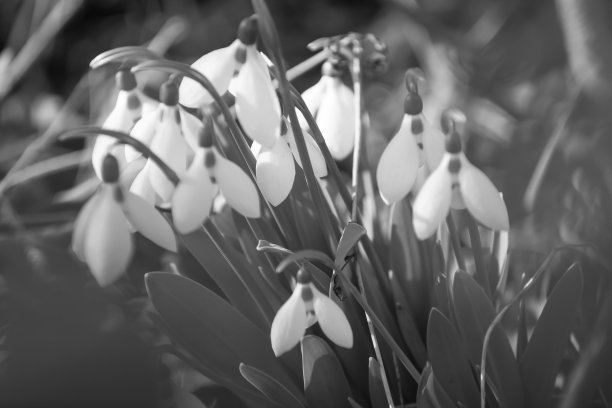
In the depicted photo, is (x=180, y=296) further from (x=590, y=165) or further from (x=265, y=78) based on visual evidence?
(x=590, y=165)

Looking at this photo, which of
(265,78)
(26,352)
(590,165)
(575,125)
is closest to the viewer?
(265,78)

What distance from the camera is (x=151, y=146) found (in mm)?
760

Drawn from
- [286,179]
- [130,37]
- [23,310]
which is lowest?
[130,37]

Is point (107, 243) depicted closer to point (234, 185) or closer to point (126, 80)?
point (234, 185)

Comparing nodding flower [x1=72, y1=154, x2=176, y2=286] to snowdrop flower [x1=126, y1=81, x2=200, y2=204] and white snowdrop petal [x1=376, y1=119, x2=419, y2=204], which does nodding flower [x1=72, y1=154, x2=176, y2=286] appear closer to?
snowdrop flower [x1=126, y1=81, x2=200, y2=204]

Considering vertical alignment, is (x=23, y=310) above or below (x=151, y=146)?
below

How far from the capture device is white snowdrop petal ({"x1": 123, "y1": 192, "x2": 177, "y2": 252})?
2.17 ft

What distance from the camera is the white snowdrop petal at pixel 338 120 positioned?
0.90 m

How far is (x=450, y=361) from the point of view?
0.78 meters

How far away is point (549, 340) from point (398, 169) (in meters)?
0.24

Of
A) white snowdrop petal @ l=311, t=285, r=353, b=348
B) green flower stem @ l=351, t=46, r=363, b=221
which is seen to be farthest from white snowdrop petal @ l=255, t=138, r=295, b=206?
green flower stem @ l=351, t=46, r=363, b=221

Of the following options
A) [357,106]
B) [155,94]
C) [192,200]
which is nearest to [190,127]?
[192,200]

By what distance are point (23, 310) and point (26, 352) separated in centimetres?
18

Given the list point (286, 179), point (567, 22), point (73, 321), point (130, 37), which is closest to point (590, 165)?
point (567, 22)
